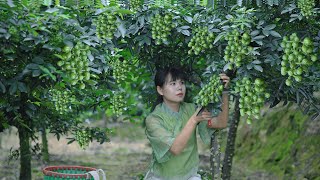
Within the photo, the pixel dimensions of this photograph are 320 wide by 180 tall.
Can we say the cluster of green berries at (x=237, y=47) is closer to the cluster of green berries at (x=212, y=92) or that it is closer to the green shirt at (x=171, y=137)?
the cluster of green berries at (x=212, y=92)

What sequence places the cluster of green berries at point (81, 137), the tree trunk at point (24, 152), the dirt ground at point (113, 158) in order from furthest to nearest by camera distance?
the dirt ground at point (113, 158), the tree trunk at point (24, 152), the cluster of green berries at point (81, 137)

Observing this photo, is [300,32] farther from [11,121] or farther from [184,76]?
[11,121]

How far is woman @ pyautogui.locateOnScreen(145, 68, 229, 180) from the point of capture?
3676 millimetres

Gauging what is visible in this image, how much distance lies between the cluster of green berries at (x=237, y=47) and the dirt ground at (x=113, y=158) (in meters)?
4.44

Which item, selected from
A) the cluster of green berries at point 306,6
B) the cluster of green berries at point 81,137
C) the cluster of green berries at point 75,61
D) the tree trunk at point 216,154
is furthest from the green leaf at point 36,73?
the cluster of green berries at point 81,137

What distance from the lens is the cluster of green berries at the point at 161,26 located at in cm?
342

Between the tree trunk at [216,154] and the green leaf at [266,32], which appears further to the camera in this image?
the tree trunk at [216,154]

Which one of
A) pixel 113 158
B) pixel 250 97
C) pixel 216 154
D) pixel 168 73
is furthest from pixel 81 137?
pixel 113 158

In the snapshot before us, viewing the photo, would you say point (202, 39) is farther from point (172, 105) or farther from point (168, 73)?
point (172, 105)

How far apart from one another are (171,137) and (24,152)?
2531mm

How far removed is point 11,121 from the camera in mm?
4312

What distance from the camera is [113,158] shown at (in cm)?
1102

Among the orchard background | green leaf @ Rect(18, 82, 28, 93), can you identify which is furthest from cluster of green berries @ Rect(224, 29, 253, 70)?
green leaf @ Rect(18, 82, 28, 93)

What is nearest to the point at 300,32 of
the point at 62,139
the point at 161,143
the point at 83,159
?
the point at 161,143
